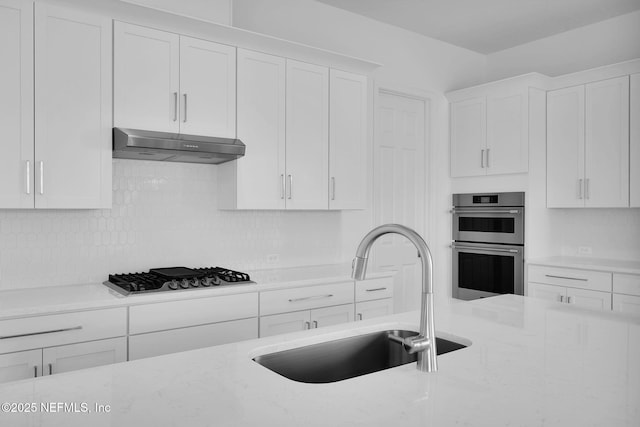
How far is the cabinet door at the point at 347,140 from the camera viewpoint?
3693mm

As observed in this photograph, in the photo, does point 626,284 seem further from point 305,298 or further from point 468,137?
point 305,298

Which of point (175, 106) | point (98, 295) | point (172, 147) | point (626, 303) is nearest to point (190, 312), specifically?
point (98, 295)

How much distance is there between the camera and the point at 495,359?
1.48m

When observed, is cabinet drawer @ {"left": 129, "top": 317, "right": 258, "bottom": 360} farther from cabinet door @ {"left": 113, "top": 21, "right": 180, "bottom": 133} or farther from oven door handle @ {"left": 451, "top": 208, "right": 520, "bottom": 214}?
oven door handle @ {"left": 451, "top": 208, "right": 520, "bottom": 214}

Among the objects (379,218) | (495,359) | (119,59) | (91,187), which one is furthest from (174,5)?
(495,359)

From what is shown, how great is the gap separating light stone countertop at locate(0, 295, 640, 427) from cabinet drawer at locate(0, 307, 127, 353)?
3.87ft

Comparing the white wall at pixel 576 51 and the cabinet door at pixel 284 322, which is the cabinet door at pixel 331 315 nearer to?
the cabinet door at pixel 284 322

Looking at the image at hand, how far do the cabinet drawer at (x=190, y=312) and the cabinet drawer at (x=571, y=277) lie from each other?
2594 millimetres

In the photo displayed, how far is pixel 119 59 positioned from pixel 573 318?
2633 millimetres

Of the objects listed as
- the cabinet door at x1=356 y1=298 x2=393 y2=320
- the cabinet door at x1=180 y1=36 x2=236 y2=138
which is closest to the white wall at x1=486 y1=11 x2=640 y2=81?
the cabinet door at x1=356 y1=298 x2=393 y2=320

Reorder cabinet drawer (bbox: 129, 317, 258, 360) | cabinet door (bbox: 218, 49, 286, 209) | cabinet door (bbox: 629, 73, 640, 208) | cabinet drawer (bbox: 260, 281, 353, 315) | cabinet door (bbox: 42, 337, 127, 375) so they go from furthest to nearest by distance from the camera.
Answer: cabinet door (bbox: 629, 73, 640, 208) → cabinet door (bbox: 218, 49, 286, 209) → cabinet drawer (bbox: 260, 281, 353, 315) → cabinet drawer (bbox: 129, 317, 258, 360) → cabinet door (bbox: 42, 337, 127, 375)

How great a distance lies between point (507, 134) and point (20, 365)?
405 cm

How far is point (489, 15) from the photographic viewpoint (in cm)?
427

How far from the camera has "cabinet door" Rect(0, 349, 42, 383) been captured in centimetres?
225
